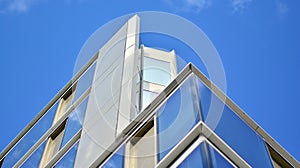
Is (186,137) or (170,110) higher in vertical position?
(170,110)

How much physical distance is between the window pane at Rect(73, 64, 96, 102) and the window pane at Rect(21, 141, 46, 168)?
1402mm

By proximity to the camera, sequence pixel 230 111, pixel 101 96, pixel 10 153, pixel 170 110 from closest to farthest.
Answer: pixel 170 110 < pixel 230 111 < pixel 101 96 < pixel 10 153

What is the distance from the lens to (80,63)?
40.1ft

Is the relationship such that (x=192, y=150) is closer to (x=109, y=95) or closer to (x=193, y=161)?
(x=193, y=161)

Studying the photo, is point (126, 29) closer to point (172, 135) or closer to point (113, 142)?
point (113, 142)

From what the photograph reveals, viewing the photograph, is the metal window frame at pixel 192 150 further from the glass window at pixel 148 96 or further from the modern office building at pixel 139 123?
the glass window at pixel 148 96

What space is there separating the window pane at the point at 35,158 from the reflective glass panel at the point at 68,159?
1.28 m

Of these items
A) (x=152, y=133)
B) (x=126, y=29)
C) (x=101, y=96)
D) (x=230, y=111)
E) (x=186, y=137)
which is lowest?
(x=186, y=137)

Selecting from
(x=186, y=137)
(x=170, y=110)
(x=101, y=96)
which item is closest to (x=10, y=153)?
(x=101, y=96)

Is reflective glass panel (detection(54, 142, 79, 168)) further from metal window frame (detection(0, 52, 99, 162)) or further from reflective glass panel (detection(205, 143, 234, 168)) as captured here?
metal window frame (detection(0, 52, 99, 162))

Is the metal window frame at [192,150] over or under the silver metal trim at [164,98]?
under

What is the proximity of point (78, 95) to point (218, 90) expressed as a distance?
4624mm

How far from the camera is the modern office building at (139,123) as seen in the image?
5281 mm

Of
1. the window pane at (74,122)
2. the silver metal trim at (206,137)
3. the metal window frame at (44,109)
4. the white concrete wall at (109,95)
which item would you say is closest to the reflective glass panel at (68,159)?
the white concrete wall at (109,95)
